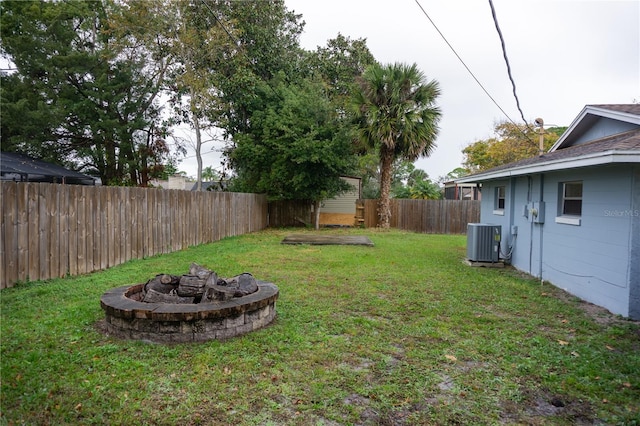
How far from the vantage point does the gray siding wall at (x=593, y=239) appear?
4863mm

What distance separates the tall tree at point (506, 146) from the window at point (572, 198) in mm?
17081

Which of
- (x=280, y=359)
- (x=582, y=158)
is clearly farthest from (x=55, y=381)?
(x=582, y=158)

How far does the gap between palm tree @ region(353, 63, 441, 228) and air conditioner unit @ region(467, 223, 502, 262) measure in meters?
7.70

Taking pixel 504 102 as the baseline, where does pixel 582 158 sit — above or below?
below

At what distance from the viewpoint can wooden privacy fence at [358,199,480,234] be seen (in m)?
18.6

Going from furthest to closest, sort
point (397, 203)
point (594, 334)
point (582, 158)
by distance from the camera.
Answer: point (397, 203)
point (582, 158)
point (594, 334)

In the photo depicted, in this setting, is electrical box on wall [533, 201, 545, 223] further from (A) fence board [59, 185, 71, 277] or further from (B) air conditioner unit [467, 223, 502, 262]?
(A) fence board [59, 185, 71, 277]

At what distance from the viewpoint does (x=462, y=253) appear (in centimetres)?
1106

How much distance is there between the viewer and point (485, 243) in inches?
347

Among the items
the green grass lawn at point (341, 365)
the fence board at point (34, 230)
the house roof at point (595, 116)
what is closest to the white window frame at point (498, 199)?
the house roof at point (595, 116)

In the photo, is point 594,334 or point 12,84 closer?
point 594,334

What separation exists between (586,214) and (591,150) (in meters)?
0.99

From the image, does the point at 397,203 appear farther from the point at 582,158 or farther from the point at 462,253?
the point at 582,158

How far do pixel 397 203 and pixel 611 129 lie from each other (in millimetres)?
11549
